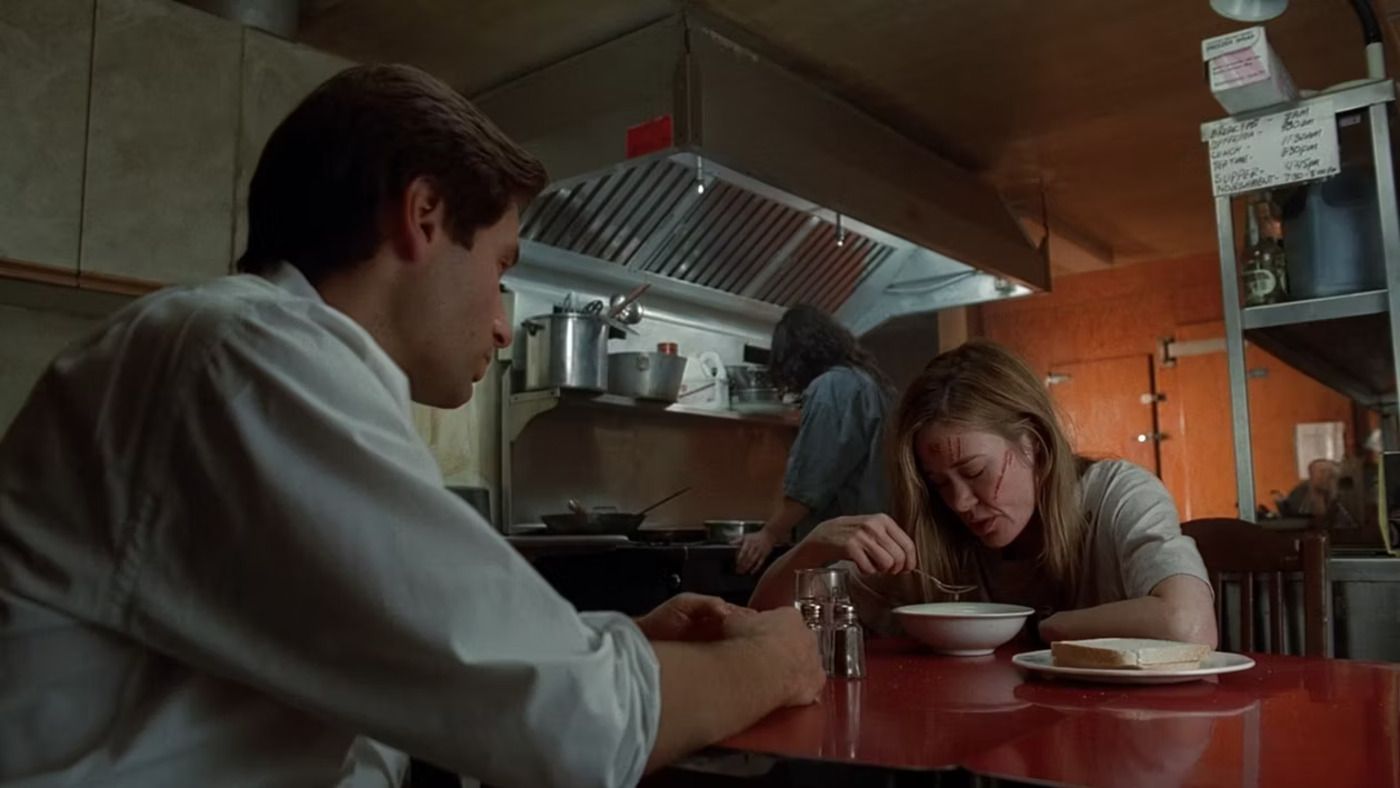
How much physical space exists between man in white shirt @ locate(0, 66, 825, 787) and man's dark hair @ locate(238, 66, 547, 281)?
0.50 ft

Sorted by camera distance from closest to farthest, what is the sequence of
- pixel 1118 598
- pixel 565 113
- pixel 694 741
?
1. pixel 694 741
2. pixel 1118 598
3. pixel 565 113

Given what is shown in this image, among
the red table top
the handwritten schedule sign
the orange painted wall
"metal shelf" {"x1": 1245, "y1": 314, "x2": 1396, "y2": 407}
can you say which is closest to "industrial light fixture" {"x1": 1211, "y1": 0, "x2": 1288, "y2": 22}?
the handwritten schedule sign

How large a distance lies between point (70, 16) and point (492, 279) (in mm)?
2333

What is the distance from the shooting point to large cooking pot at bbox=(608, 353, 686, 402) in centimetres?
412

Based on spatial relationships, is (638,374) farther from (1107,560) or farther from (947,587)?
(1107,560)

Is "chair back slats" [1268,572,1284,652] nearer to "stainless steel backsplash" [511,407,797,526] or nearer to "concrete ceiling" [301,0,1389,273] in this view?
"concrete ceiling" [301,0,1389,273]

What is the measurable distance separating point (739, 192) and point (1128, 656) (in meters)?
3.10

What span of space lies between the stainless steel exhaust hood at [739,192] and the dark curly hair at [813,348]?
366mm

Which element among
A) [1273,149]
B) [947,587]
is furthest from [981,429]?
[1273,149]

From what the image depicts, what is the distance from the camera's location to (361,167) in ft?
3.12

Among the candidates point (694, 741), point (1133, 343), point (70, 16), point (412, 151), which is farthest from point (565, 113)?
point (1133, 343)

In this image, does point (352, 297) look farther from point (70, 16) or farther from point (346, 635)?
point (70, 16)

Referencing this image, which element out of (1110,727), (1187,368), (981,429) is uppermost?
(1187,368)

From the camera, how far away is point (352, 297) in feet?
3.16
